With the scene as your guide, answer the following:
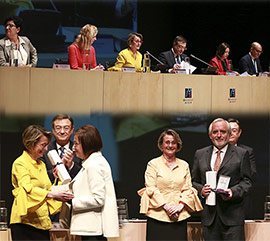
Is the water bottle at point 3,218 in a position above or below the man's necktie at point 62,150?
below

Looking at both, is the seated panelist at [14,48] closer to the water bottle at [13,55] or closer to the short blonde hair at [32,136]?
the water bottle at [13,55]

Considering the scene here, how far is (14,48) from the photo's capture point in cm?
652

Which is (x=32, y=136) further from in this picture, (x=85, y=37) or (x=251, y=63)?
(x=251, y=63)

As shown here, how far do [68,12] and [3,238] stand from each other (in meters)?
4.48

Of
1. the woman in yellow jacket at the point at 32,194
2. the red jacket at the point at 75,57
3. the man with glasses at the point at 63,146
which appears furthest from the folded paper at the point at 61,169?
the red jacket at the point at 75,57

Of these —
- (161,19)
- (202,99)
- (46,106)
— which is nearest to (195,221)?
(202,99)

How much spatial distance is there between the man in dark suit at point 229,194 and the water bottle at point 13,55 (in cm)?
215

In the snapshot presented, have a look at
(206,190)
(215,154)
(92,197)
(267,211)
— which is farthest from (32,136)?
(267,211)

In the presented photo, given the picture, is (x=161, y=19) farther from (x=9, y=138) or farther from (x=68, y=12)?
(x=9, y=138)

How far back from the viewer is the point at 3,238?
5.55 m

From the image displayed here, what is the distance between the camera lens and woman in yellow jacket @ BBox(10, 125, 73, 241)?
479 centimetres

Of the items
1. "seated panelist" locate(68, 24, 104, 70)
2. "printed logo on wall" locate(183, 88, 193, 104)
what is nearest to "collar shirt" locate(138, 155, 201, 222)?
"printed logo on wall" locate(183, 88, 193, 104)

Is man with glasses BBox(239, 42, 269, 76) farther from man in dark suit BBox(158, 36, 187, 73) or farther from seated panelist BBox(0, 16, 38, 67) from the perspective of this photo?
seated panelist BBox(0, 16, 38, 67)

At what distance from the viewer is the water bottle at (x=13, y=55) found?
6242 millimetres
